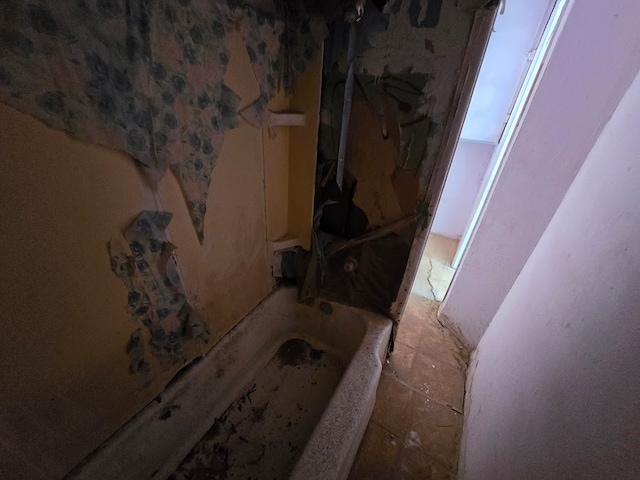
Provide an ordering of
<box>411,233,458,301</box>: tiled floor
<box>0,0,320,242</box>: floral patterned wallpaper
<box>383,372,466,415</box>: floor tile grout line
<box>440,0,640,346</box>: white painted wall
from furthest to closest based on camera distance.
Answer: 1. <box>411,233,458,301</box>: tiled floor
2. <box>383,372,466,415</box>: floor tile grout line
3. <box>440,0,640,346</box>: white painted wall
4. <box>0,0,320,242</box>: floral patterned wallpaper

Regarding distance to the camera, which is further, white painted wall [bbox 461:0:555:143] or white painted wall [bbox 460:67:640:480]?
white painted wall [bbox 461:0:555:143]

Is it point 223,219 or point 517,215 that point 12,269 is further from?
point 517,215

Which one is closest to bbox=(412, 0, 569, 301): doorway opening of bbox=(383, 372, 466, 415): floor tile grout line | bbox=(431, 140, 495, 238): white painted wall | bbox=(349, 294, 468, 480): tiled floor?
bbox=(431, 140, 495, 238): white painted wall

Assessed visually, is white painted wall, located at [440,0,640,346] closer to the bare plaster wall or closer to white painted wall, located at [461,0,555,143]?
white painted wall, located at [461,0,555,143]

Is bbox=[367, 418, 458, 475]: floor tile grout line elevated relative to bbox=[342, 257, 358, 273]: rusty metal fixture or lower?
lower

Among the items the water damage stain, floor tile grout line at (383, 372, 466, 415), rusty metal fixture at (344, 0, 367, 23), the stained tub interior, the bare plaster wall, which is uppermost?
rusty metal fixture at (344, 0, 367, 23)

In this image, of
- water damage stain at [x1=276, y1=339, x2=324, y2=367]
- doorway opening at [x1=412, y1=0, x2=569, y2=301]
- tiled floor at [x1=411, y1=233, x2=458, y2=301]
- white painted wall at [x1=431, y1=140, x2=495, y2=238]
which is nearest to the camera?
water damage stain at [x1=276, y1=339, x2=324, y2=367]

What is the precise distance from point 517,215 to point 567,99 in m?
0.53

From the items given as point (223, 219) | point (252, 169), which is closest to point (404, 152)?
point (252, 169)

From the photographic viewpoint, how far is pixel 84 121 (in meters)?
0.58

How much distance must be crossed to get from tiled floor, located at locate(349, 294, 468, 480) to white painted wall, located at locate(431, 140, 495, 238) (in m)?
1.24

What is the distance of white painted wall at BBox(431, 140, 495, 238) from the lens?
2617mm

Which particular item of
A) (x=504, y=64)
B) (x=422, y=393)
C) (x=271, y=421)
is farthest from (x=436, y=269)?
(x=271, y=421)

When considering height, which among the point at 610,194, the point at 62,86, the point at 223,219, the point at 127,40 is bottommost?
the point at 223,219
